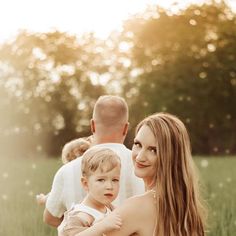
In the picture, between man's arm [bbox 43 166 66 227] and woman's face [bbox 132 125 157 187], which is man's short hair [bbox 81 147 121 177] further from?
man's arm [bbox 43 166 66 227]

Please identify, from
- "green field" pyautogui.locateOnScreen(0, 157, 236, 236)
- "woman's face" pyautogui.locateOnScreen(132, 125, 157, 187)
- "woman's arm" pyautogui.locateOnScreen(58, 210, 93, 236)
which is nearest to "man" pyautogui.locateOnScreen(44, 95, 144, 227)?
"woman's arm" pyautogui.locateOnScreen(58, 210, 93, 236)

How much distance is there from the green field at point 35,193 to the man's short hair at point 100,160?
3218mm

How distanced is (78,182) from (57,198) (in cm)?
19

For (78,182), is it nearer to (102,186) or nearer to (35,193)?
(102,186)

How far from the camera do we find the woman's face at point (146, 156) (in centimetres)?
329

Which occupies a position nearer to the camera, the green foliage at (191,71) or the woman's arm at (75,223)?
the woman's arm at (75,223)

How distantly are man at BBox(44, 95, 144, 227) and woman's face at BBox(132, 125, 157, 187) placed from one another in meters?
0.78

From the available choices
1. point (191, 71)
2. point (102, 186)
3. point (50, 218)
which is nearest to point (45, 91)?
point (191, 71)

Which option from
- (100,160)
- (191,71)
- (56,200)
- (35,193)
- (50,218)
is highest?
(191,71)

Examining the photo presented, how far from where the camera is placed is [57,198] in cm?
428

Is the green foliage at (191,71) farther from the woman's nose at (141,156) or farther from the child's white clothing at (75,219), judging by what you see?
the woman's nose at (141,156)

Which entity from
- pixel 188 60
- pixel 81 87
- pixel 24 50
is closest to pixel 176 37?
pixel 188 60

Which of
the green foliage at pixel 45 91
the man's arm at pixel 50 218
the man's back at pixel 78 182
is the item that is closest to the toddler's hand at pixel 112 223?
the man's back at pixel 78 182

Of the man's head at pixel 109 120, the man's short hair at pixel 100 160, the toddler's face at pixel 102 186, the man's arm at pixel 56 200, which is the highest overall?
the man's head at pixel 109 120
